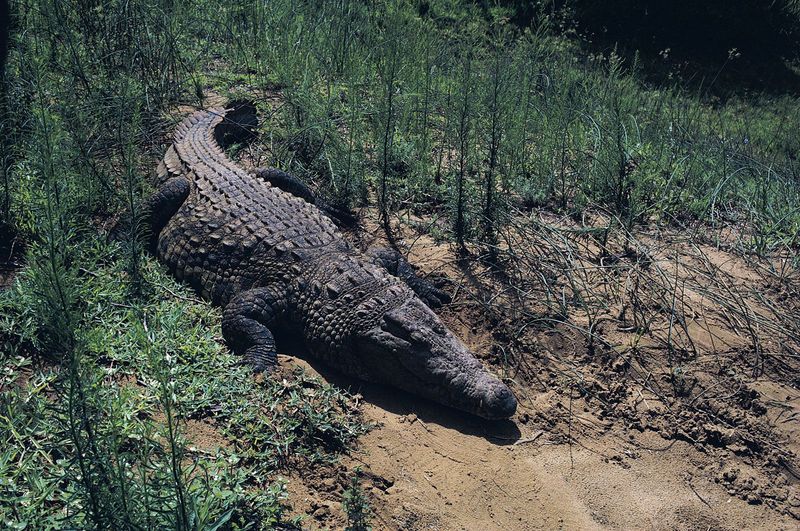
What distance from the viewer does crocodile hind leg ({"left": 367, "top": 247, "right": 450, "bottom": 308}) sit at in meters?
4.47

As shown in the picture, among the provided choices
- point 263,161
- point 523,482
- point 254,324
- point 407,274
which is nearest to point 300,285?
point 254,324

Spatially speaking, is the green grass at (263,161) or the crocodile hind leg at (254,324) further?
the crocodile hind leg at (254,324)

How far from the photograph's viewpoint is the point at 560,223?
5285 millimetres

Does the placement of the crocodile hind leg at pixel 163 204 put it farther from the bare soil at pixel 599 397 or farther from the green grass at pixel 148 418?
the bare soil at pixel 599 397

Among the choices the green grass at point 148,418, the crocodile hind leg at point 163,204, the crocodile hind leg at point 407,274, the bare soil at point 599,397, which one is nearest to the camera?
the green grass at point 148,418

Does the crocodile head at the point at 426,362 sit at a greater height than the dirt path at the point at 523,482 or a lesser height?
greater

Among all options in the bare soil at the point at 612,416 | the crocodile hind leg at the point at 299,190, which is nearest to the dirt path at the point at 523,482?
the bare soil at the point at 612,416

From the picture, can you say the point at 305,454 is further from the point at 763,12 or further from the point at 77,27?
the point at 763,12

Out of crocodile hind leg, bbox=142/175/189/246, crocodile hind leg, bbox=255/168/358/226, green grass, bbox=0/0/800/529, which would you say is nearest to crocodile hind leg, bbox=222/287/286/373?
green grass, bbox=0/0/800/529

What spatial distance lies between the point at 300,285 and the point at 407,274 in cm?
78

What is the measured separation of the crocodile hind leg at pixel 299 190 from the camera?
210 inches

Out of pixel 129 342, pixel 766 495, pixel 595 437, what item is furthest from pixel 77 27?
pixel 766 495

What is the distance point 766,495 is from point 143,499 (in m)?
2.90

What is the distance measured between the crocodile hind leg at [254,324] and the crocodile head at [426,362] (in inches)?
21.0
